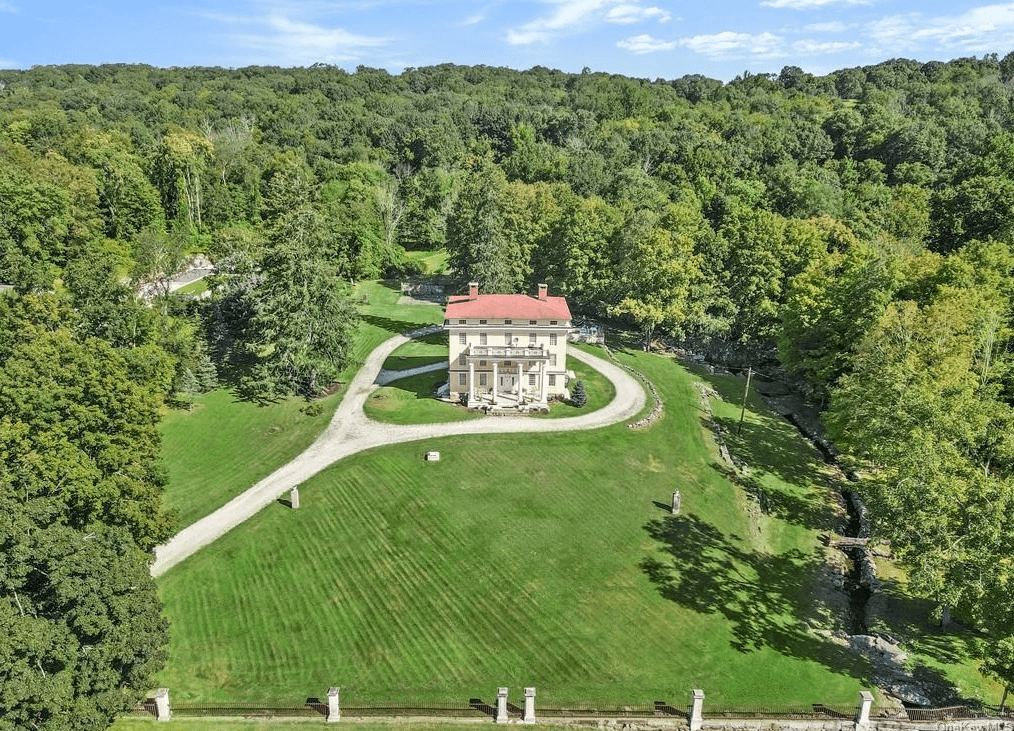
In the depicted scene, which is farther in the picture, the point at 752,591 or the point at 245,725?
the point at 752,591

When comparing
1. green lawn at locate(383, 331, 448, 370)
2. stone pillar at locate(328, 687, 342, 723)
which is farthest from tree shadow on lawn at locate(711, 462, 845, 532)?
green lawn at locate(383, 331, 448, 370)

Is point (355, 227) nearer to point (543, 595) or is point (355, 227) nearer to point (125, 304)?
point (125, 304)

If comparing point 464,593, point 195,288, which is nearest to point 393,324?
point 195,288

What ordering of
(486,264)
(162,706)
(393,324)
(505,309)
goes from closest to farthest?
(162,706) < (505,309) < (486,264) < (393,324)

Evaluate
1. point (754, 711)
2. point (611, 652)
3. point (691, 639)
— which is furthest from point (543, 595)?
point (754, 711)

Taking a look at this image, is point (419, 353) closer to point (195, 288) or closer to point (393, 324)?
point (393, 324)
